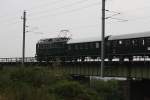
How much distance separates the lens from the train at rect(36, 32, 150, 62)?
151ft

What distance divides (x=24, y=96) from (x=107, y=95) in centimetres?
1480

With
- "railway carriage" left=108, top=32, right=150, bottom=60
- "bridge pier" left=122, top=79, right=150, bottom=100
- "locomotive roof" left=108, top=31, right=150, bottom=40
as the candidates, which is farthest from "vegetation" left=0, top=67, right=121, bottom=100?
"locomotive roof" left=108, top=31, right=150, bottom=40

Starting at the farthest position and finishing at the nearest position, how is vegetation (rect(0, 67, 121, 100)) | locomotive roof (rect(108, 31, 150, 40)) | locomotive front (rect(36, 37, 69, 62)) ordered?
1. locomotive front (rect(36, 37, 69, 62))
2. locomotive roof (rect(108, 31, 150, 40))
3. vegetation (rect(0, 67, 121, 100))

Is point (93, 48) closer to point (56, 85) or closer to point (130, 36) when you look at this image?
point (130, 36)

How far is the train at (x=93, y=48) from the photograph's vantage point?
1816 inches

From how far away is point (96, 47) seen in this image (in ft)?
175

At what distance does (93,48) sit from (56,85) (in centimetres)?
1895

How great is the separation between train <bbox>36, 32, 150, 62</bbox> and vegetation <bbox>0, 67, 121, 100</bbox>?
609cm

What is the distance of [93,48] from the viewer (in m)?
53.9

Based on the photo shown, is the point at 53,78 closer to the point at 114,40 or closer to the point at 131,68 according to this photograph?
the point at 131,68

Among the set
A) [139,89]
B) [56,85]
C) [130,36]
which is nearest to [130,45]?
[130,36]

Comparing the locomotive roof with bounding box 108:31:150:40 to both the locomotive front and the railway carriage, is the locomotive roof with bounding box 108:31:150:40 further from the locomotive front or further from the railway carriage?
the locomotive front

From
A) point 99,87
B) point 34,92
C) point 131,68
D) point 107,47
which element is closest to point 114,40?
point 107,47

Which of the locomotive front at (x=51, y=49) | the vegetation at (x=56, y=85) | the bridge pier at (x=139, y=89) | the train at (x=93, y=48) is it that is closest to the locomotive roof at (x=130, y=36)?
the train at (x=93, y=48)
